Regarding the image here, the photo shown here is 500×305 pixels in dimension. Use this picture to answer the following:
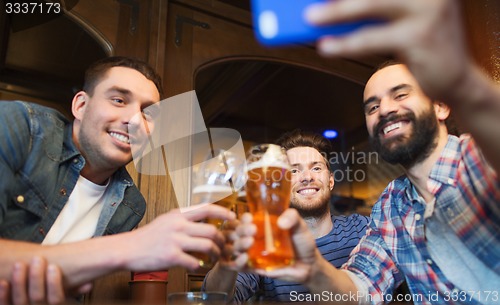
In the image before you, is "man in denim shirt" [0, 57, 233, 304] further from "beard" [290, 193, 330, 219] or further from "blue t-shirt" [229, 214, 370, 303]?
"beard" [290, 193, 330, 219]

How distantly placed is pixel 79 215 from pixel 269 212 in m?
0.91

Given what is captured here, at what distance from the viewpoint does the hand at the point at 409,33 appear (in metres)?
0.55

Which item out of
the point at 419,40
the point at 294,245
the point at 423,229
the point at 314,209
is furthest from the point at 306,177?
the point at 419,40

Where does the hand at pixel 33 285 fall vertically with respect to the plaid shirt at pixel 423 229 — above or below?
below

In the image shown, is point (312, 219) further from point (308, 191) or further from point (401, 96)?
point (401, 96)

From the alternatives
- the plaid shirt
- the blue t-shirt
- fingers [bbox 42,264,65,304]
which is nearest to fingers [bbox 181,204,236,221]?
fingers [bbox 42,264,65,304]

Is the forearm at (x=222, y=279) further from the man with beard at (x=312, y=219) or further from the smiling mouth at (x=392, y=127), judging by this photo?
the smiling mouth at (x=392, y=127)

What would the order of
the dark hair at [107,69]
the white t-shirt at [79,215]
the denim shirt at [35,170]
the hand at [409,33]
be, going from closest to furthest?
the hand at [409,33]
the denim shirt at [35,170]
the white t-shirt at [79,215]
the dark hair at [107,69]

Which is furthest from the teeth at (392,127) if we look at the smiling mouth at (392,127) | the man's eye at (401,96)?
the man's eye at (401,96)

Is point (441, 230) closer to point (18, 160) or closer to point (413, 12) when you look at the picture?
point (413, 12)

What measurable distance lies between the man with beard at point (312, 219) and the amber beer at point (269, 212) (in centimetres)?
90

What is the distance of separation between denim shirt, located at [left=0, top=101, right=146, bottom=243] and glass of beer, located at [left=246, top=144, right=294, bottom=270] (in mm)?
757

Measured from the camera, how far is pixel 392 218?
56.2 inches

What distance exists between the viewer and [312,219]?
2.23 meters
